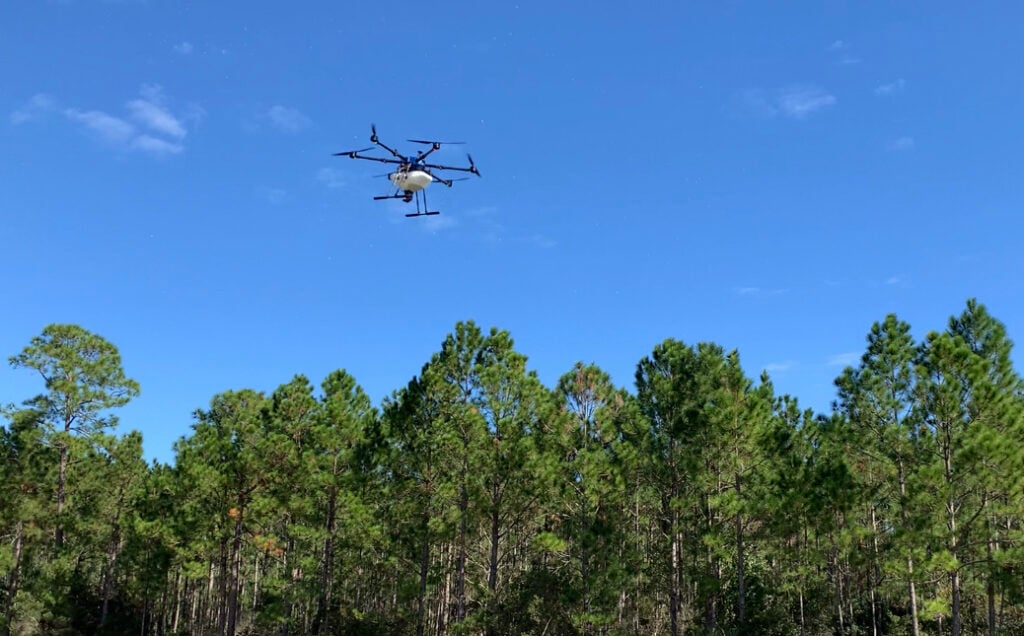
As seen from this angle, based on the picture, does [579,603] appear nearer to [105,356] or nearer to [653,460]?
[653,460]

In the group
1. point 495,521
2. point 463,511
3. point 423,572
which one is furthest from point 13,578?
point 495,521

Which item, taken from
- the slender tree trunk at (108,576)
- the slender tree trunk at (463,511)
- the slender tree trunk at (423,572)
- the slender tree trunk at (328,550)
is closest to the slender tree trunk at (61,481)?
the slender tree trunk at (108,576)

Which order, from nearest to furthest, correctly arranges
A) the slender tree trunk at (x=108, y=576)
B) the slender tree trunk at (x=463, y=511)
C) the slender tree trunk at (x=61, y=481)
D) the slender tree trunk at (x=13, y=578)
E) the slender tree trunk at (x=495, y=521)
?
1. the slender tree trunk at (x=495, y=521)
2. the slender tree trunk at (x=463, y=511)
3. the slender tree trunk at (x=13, y=578)
4. the slender tree trunk at (x=61, y=481)
5. the slender tree trunk at (x=108, y=576)

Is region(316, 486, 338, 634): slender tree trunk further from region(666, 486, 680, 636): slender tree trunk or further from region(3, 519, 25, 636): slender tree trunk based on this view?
region(3, 519, 25, 636): slender tree trunk

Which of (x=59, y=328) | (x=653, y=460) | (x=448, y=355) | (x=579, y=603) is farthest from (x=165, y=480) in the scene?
(x=653, y=460)

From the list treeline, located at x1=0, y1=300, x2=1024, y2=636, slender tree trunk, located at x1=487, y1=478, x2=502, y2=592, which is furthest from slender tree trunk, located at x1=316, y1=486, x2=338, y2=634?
slender tree trunk, located at x1=487, y1=478, x2=502, y2=592

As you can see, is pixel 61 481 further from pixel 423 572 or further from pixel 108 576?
pixel 423 572

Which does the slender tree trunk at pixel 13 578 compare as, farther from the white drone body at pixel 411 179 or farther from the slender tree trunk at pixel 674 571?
the slender tree trunk at pixel 674 571

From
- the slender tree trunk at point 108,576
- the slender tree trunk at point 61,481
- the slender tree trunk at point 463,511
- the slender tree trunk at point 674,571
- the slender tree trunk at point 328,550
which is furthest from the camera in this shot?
the slender tree trunk at point 108,576
